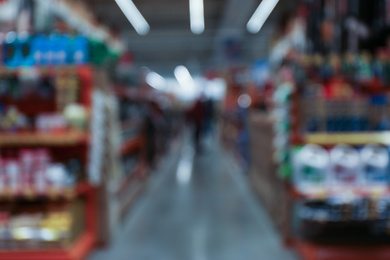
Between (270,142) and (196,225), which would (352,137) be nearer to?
(270,142)

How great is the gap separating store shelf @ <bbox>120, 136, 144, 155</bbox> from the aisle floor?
Result: 799mm

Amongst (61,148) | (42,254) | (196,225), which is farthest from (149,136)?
(42,254)

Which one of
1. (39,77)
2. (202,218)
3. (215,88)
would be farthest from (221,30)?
(39,77)

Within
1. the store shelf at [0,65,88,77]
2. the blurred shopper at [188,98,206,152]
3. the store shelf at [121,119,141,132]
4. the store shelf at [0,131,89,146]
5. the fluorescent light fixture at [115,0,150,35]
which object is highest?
the fluorescent light fixture at [115,0,150,35]

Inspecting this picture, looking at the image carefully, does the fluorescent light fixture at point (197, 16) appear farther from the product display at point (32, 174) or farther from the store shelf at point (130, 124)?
the product display at point (32, 174)

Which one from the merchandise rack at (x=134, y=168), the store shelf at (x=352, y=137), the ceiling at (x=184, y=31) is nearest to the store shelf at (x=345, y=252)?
the store shelf at (x=352, y=137)

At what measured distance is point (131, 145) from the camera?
5918 mm

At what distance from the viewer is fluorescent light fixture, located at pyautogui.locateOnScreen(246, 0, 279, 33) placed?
447 inches

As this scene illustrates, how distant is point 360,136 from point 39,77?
304 centimetres

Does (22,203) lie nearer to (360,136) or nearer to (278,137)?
(278,137)

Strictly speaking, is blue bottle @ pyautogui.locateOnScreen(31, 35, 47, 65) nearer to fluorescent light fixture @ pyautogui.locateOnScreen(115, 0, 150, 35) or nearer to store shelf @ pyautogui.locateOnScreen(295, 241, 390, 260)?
store shelf @ pyautogui.locateOnScreen(295, 241, 390, 260)

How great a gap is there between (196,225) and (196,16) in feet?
33.1

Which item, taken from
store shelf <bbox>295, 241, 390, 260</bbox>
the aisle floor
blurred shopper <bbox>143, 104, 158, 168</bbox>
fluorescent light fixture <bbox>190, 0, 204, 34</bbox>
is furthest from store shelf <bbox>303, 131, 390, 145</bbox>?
fluorescent light fixture <bbox>190, 0, 204, 34</bbox>

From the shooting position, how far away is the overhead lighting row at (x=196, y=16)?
11413 mm
